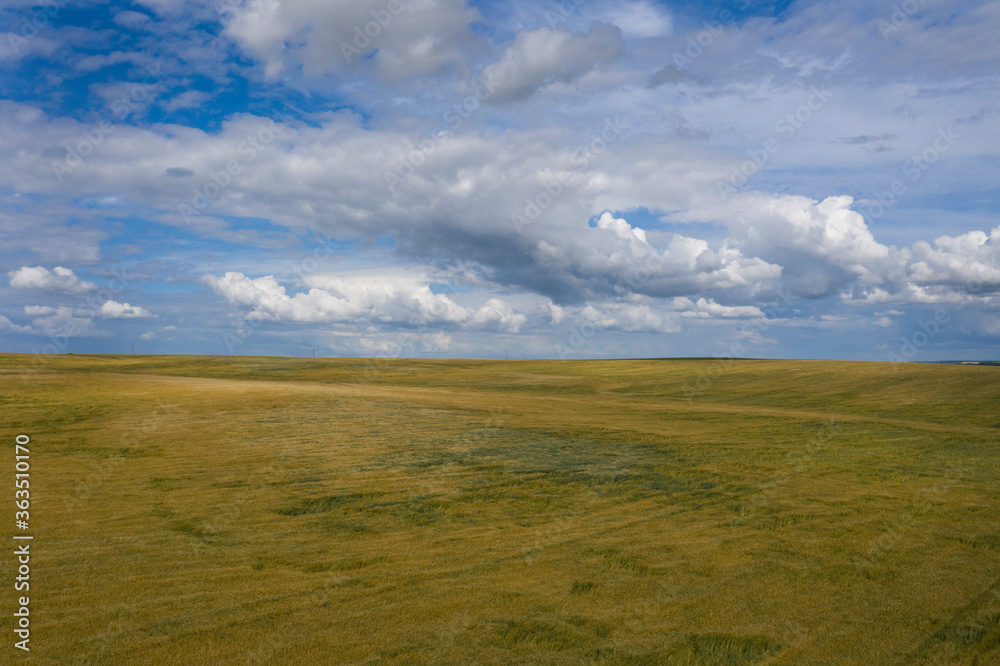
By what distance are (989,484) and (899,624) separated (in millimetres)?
11766

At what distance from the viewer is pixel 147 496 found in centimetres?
1284

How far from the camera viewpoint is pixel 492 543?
10492mm

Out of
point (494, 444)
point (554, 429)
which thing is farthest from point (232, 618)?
point (554, 429)

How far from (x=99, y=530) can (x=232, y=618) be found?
489 centimetres

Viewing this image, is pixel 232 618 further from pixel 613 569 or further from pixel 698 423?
pixel 698 423

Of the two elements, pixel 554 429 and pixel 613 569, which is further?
pixel 554 429

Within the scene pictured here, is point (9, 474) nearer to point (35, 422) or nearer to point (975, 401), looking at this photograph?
point (35, 422)

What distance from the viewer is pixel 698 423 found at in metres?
28.3

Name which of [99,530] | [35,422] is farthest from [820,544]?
[35,422]

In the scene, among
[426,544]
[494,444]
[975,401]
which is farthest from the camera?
[975,401]

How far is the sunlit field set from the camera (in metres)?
7.09

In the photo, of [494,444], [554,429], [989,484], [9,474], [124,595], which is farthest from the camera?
[554,429]

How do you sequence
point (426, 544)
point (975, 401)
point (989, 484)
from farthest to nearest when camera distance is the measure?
point (975, 401), point (989, 484), point (426, 544)

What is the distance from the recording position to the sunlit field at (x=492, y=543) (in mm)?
7090
